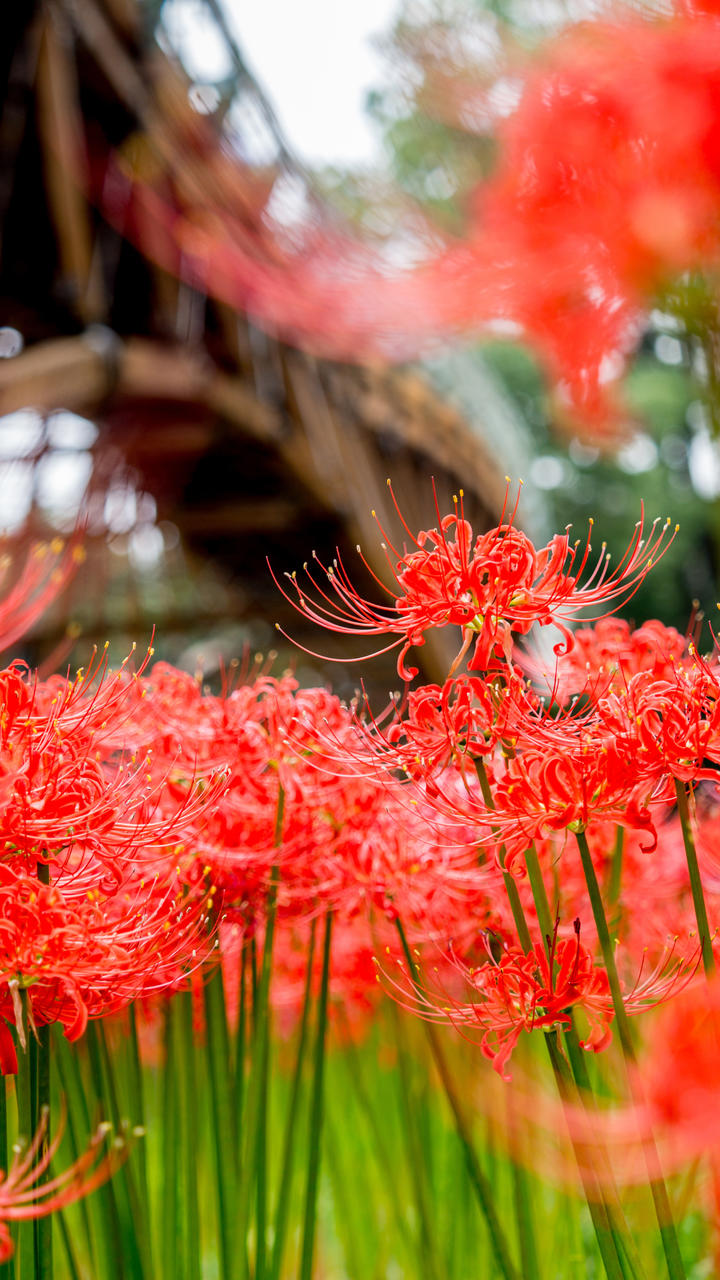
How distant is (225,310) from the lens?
3.70 m

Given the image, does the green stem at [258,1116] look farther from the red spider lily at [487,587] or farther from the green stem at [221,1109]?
the red spider lily at [487,587]

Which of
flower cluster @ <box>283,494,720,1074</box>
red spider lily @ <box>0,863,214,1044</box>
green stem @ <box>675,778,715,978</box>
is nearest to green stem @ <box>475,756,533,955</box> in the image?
flower cluster @ <box>283,494,720,1074</box>

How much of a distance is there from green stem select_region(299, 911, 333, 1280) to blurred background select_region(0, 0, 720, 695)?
32 cm

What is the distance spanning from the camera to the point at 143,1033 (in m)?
1.77

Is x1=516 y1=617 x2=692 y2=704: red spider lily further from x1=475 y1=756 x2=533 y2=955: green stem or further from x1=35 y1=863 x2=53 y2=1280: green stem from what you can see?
x1=35 y1=863 x2=53 y2=1280: green stem

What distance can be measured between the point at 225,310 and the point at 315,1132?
320cm

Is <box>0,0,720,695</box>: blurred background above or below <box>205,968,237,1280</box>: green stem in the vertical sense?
above

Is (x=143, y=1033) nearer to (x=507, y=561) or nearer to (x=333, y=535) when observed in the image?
(x=507, y=561)

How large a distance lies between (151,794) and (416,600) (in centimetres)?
28

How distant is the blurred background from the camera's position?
3.83 feet

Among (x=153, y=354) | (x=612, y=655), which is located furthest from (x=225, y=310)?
(x=612, y=655)

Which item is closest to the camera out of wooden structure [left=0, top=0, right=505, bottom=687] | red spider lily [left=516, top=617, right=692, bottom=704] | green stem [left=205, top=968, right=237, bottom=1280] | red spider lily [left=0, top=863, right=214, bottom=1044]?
red spider lily [left=0, top=863, right=214, bottom=1044]

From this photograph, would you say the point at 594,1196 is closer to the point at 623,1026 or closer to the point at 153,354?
the point at 623,1026

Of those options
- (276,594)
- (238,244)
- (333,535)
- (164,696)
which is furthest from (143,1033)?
(276,594)
